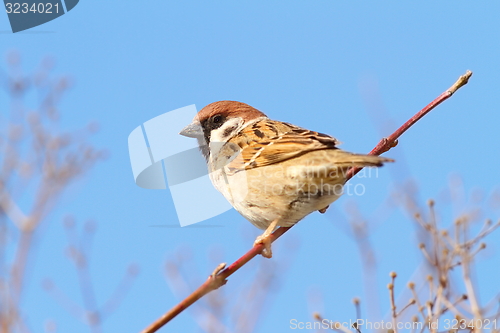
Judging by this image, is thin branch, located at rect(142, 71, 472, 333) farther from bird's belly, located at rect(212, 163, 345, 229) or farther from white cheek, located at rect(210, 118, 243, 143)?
white cheek, located at rect(210, 118, 243, 143)

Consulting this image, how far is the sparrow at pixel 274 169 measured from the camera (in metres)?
3.05

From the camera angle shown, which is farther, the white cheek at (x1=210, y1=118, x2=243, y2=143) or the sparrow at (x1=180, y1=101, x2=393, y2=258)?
the white cheek at (x1=210, y1=118, x2=243, y2=143)

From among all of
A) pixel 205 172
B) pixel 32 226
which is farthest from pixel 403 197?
pixel 32 226

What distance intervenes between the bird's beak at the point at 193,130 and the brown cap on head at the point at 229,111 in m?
0.07

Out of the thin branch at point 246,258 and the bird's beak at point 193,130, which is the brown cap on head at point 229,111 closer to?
the bird's beak at point 193,130

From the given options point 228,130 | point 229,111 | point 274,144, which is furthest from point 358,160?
point 229,111

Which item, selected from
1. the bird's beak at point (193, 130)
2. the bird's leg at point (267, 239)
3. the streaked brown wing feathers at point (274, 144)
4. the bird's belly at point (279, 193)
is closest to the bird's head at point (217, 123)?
the bird's beak at point (193, 130)

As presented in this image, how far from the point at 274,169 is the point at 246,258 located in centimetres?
117

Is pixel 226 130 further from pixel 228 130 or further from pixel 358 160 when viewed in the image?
pixel 358 160

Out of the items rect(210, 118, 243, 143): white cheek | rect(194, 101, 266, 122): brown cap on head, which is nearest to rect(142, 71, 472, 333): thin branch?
rect(210, 118, 243, 143): white cheek

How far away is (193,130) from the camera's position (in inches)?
158

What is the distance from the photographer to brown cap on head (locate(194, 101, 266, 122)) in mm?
4113

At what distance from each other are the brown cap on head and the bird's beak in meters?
0.07

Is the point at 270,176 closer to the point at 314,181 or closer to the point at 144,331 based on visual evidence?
the point at 314,181
